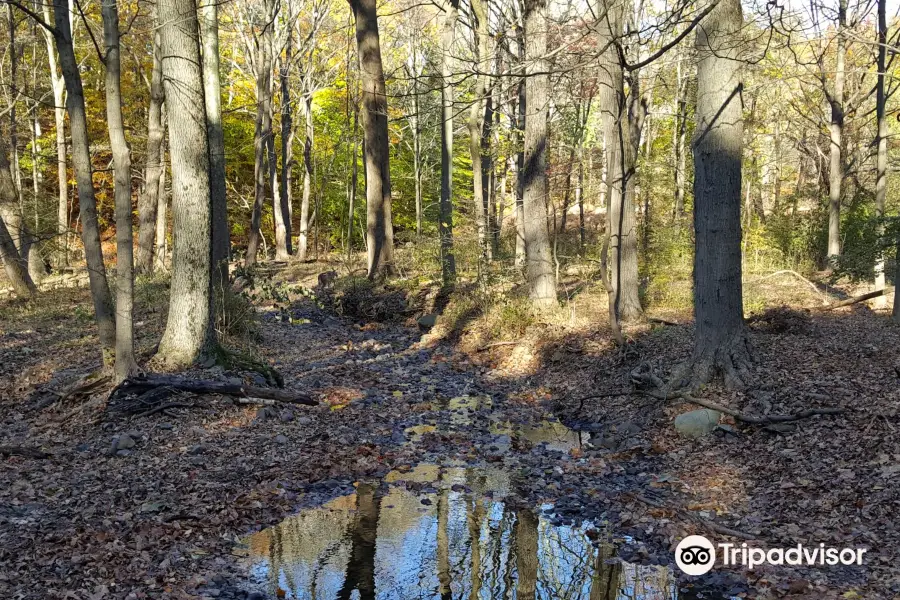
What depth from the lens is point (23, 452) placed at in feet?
22.7

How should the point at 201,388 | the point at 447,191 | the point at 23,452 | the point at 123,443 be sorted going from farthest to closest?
the point at 447,191
the point at 201,388
the point at 123,443
the point at 23,452

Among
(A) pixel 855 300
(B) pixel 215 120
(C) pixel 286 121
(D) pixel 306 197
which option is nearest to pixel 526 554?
(A) pixel 855 300

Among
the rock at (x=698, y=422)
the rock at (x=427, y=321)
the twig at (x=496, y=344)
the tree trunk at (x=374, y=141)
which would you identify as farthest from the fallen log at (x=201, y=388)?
the tree trunk at (x=374, y=141)

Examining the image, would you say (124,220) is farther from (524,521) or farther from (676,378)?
(676,378)

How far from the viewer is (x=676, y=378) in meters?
8.89

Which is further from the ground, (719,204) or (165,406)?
(719,204)

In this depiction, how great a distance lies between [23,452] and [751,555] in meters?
6.91

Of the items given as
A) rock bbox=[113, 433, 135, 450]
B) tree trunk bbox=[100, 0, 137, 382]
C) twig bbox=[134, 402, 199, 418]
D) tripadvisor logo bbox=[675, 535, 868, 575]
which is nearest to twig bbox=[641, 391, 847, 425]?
tripadvisor logo bbox=[675, 535, 868, 575]

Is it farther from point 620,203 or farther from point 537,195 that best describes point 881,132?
point 537,195

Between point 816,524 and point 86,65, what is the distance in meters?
29.9

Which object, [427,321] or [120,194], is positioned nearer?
[120,194]

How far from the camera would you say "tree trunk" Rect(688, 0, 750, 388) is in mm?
8156

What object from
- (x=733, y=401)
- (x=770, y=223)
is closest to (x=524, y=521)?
(x=733, y=401)

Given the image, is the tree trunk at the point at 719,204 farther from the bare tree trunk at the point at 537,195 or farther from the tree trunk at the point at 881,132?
the tree trunk at the point at 881,132
